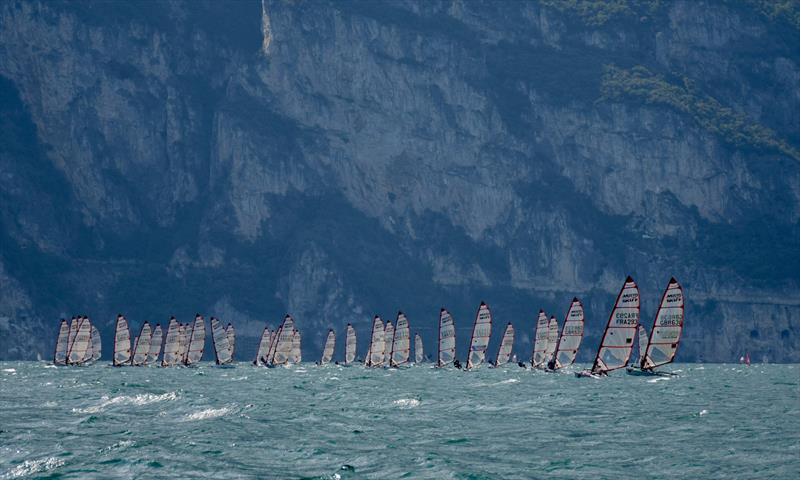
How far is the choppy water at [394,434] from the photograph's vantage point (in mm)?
41844

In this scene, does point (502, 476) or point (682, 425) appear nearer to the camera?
point (502, 476)

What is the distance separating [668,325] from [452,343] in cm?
6107

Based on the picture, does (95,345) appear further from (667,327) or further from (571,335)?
(667,327)

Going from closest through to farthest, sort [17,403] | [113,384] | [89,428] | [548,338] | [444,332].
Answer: [89,428] < [17,403] < [113,384] < [548,338] < [444,332]

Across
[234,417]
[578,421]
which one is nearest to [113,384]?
[234,417]

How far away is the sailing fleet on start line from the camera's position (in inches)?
3295

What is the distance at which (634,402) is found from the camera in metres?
72.3

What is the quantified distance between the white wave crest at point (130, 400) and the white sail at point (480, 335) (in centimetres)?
5426

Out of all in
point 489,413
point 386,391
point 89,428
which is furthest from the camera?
point 386,391

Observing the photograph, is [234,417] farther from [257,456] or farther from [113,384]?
[113,384]

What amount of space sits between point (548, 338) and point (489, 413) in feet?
229

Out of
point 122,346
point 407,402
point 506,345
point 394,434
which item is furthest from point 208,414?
point 506,345

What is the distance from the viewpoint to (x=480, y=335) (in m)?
132

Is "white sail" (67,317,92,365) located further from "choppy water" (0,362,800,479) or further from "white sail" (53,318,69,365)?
"choppy water" (0,362,800,479)
